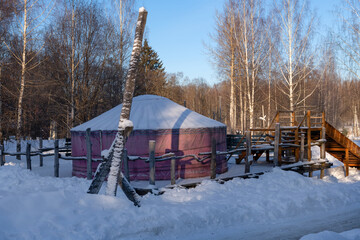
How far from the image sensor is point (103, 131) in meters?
9.47

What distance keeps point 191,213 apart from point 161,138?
153 inches

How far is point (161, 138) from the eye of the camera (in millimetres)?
9086

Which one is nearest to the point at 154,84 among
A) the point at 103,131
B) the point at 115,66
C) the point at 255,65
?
the point at 115,66

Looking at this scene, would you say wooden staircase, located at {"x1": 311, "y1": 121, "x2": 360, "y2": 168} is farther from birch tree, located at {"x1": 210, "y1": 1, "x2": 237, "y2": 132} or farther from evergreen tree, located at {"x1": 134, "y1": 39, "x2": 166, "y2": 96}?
evergreen tree, located at {"x1": 134, "y1": 39, "x2": 166, "y2": 96}

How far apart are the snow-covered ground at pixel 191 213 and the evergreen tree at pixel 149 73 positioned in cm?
2190

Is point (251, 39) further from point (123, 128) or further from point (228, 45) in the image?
point (123, 128)

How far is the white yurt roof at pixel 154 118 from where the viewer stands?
933cm

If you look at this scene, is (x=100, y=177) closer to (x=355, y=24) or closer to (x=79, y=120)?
(x=79, y=120)

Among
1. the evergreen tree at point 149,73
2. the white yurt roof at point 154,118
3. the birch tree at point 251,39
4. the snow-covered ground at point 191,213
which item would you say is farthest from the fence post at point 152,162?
the evergreen tree at point 149,73

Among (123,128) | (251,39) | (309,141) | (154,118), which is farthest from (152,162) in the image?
(251,39)

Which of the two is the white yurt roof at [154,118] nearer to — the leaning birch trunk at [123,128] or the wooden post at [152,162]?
the wooden post at [152,162]

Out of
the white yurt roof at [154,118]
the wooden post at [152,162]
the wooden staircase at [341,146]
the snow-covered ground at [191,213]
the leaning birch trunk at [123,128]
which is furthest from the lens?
the wooden staircase at [341,146]

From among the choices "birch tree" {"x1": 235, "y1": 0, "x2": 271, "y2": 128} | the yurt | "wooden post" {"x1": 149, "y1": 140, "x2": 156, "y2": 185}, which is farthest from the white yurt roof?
"birch tree" {"x1": 235, "y1": 0, "x2": 271, "y2": 128}

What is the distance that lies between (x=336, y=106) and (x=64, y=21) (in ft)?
110
